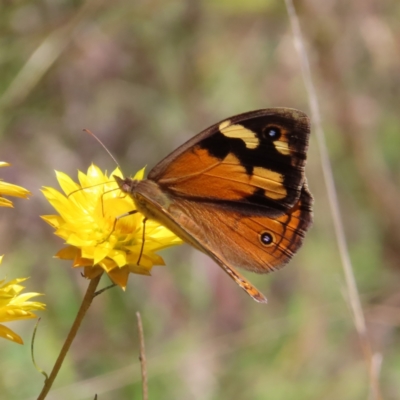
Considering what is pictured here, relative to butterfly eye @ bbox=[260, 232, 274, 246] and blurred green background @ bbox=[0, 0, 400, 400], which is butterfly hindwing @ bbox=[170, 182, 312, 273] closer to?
butterfly eye @ bbox=[260, 232, 274, 246]

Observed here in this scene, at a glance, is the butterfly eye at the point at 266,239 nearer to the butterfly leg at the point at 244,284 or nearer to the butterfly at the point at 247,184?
the butterfly at the point at 247,184

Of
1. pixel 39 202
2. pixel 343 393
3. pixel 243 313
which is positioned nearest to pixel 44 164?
pixel 39 202

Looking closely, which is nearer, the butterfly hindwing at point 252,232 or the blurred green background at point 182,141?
the butterfly hindwing at point 252,232

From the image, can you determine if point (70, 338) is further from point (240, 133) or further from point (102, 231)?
point (240, 133)

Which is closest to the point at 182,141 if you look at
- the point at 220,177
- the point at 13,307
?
the point at 220,177

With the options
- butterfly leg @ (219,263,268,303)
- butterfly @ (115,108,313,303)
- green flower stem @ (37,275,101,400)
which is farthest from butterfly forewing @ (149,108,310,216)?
green flower stem @ (37,275,101,400)

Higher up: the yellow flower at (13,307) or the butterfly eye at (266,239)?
the butterfly eye at (266,239)

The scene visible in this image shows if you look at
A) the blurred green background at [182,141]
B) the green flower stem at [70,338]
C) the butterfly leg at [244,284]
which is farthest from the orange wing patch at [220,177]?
the blurred green background at [182,141]
